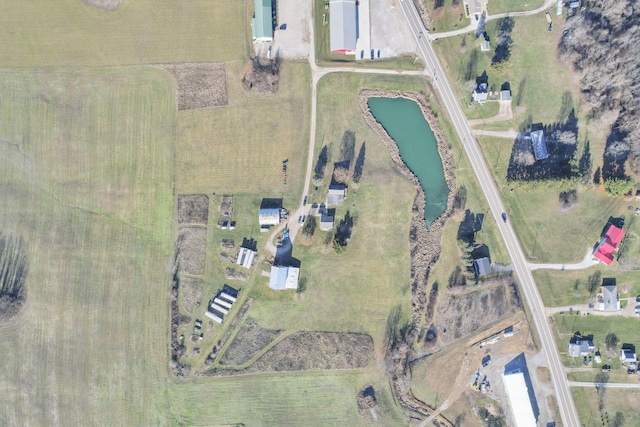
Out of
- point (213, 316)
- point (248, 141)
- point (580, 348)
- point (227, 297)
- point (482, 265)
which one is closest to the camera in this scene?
point (580, 348)

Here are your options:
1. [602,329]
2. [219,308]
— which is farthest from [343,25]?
[602,329]

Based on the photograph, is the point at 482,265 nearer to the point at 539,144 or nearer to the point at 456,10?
the point at 539,144

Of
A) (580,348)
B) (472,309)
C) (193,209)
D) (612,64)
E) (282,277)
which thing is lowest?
(580,348)

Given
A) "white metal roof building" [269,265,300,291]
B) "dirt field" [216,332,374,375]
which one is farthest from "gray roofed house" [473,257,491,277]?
"white metal roof building" [269,265,300,291]

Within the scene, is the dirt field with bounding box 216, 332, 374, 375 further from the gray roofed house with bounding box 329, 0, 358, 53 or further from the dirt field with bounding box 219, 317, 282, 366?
the gray roofed house with bounding box 329, 0, 358, 53

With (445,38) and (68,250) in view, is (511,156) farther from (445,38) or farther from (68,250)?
(68,250)

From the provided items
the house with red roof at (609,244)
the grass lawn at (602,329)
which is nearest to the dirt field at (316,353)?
the grass lawn at (602,329)

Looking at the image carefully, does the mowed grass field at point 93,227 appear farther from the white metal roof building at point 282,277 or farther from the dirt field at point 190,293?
the white metal roof building at point 282,277
